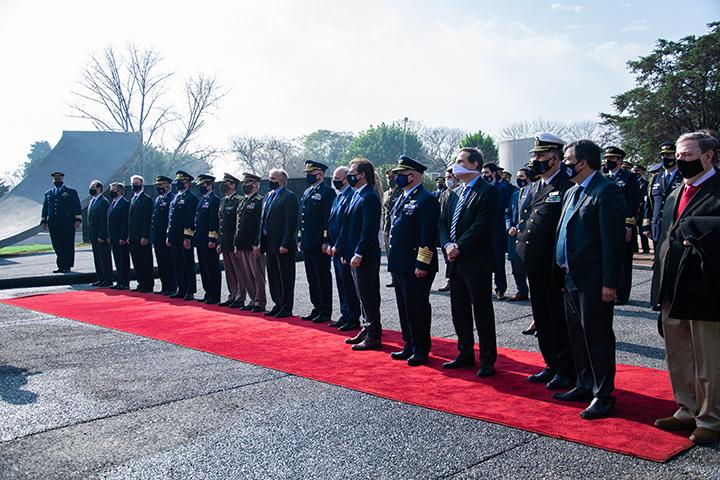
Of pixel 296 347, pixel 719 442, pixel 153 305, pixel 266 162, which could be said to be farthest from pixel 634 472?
pixel 266 162

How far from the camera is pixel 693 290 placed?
160 inches

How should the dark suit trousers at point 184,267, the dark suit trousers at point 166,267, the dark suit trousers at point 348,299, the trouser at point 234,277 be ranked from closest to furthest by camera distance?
the dark suit trousers at point 348,299
the trouser at point 234,277
the dark suit trousers at point 184,267
the dark suit trousers at point 166,267

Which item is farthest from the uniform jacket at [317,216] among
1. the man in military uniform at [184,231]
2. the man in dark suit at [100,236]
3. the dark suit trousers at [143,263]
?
the man in dark suit at [100,236]

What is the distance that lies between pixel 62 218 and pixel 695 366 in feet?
45.3

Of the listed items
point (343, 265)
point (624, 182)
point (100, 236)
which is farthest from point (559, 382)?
point (100, 236)

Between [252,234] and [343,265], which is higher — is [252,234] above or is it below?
above

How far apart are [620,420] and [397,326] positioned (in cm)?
412

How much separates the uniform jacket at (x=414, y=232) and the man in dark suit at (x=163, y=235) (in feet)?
20.7

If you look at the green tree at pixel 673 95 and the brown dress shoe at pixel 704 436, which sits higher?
the green tree at pixel 673 95

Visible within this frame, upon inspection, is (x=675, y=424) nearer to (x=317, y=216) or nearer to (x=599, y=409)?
(x=599, y=409)

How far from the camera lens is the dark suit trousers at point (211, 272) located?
10781 millimetres

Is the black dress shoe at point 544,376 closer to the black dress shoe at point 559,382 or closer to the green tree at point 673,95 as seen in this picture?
the black dress shoe at point 559,382

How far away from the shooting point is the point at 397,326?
8.35 meters

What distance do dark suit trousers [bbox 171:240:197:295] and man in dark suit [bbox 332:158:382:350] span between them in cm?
462
